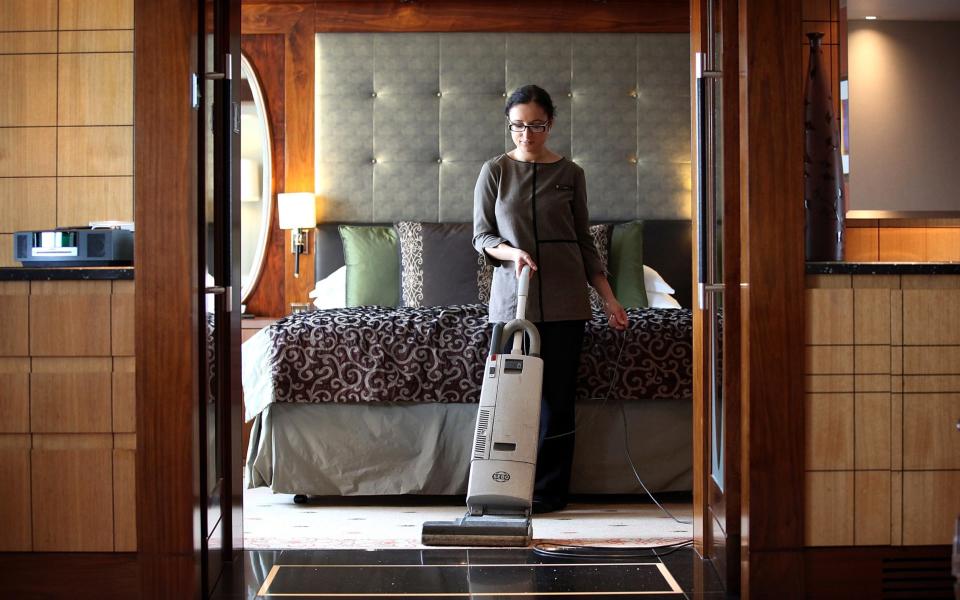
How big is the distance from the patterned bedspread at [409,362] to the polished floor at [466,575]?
2.49 ft

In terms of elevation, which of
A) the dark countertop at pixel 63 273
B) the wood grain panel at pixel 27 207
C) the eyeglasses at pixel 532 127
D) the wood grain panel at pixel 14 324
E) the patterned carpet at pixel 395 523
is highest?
the eyeglasses at pixel 532 127

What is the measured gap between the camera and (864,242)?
10.8ft

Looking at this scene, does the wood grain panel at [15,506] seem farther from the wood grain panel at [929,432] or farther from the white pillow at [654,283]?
the white pillow at [654,283]

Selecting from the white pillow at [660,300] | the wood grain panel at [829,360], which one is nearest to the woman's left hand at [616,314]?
the wood grain panel at [829,360]

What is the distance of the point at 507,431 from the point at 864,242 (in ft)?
4.04

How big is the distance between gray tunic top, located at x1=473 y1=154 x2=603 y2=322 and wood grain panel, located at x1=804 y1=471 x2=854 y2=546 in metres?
1.23

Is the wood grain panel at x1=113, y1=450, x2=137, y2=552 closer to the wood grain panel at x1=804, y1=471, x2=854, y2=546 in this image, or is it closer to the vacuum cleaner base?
the vacuum cleaner base

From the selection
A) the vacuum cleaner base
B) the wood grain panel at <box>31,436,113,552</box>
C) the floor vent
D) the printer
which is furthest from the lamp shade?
the floor vent

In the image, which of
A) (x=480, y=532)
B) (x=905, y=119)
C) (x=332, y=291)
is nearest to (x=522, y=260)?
(x=480, y=532)

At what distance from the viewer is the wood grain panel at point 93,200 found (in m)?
2.92

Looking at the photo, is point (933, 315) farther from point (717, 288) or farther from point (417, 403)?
point (417, 403)

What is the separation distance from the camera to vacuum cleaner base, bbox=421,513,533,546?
131 inches

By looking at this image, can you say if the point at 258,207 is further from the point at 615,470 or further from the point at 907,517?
the point at 907,517

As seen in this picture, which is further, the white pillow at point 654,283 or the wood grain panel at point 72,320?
the white pillow at point 654,283
